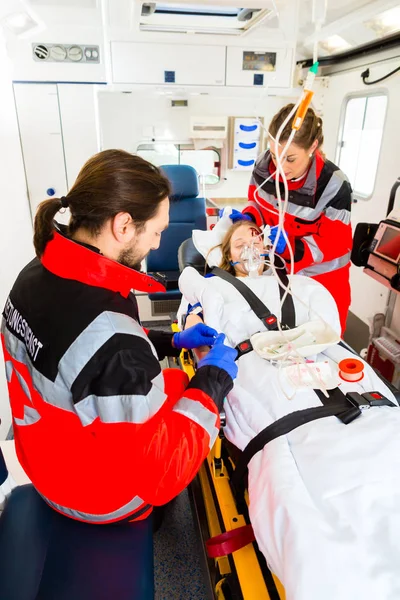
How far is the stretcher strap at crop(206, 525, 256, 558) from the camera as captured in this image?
1381mm

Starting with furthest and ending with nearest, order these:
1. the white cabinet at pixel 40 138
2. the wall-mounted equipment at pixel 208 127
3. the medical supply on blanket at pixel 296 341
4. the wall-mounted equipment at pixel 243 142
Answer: the wall-mounted equipment at pixel 243 142 → the wall-mounted equipment at pixel 208 127 → the white cabinet at pixel 40 138 → the medical supply on blanket at pixel 296 341

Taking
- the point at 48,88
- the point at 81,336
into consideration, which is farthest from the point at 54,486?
the point at 48,88

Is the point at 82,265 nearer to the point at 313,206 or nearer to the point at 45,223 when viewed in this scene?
the point at 45,223

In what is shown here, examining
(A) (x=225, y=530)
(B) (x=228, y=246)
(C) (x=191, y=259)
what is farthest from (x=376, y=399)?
(C) (x=191, y=259)

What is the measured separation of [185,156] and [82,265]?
13.8 ft

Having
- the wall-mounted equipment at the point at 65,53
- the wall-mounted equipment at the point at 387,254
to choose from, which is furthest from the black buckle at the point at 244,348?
the wall-mounted equipment at the point at 65,53

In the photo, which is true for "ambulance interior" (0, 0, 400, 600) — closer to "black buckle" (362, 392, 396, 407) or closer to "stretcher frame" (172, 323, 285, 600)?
"stretcher frame" (172, 323, 285, 600)

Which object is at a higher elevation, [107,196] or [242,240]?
[107,196]

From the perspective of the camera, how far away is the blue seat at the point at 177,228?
12.2ft

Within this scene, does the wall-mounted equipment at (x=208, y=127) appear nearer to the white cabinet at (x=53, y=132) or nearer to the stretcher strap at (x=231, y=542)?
the white cabinet at (x=53, y=132)

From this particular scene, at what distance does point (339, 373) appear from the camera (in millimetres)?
1558

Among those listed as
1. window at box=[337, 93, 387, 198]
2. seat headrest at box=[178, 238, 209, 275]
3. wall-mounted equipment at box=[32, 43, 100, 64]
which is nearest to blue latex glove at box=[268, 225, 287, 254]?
seat headrest at box=[178, 238, 209, 275]

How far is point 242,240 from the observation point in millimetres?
2510

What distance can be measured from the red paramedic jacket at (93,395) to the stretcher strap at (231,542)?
0.95 ft
